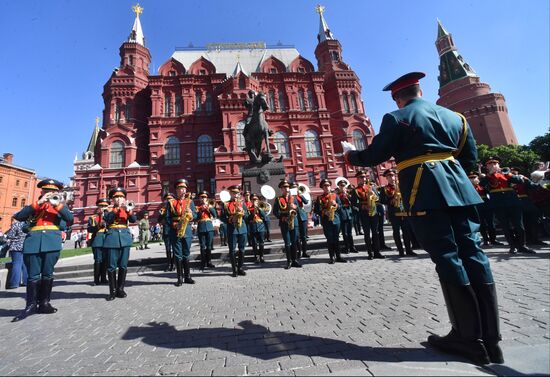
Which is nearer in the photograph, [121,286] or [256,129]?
[121,286]

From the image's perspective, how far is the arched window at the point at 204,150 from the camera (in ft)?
114

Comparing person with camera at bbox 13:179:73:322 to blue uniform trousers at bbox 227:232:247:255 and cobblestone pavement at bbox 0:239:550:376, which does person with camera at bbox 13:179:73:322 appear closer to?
cobblestone pavement at bbox 0:239:550:376

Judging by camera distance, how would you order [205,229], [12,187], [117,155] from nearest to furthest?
[205,229] → [117,155] → [12,187]

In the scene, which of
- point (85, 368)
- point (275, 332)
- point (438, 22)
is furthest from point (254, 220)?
point (438, 22)

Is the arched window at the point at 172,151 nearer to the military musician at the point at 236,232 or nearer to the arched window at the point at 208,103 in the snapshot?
the arched window at the point at 208,103

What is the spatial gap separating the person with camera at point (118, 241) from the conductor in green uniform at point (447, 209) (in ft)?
16.8

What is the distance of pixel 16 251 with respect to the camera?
666 cm

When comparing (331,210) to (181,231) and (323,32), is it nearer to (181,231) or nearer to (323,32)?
(181,231)

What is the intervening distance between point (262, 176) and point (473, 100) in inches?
2393

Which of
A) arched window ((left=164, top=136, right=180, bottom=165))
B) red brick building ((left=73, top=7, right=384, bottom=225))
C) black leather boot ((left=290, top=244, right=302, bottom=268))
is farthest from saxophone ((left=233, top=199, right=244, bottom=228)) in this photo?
arched window ((left=164, top=136, right=180, bottom=165))

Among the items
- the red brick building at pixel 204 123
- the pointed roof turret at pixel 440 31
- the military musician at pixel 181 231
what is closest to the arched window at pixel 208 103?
the red brick building at pixel 204 123

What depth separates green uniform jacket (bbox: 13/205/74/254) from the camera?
4.30 metres

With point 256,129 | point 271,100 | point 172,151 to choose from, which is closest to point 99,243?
point 256,129

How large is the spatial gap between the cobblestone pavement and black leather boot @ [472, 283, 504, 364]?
110mm
